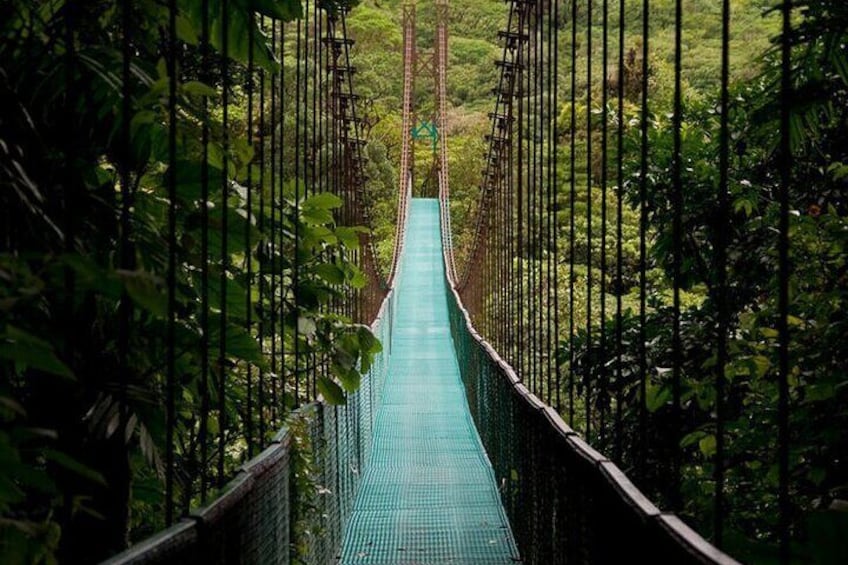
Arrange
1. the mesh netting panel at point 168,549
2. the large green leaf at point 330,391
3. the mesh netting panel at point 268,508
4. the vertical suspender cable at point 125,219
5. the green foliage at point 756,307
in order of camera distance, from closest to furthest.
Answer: the mesh netting panel at point 168,549, the vertical suspender cable at point 125,219, the mesh netting panel at point 268,508, the green foliage at point 756,307, the large green leaf at point 330,391

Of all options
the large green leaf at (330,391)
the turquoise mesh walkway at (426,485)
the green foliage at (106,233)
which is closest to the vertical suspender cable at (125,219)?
the green foliage at (106,233)

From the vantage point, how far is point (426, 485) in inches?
221

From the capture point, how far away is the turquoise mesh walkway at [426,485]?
13.9 feet

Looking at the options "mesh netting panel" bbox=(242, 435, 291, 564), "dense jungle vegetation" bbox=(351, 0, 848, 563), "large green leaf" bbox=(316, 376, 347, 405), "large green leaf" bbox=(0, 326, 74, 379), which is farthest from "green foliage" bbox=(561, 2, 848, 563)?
"large green leaf" bbox=(0, 326, 74, 379)

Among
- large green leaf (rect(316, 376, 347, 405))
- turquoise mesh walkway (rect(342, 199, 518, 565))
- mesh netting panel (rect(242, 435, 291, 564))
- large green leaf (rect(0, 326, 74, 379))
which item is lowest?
turquoise mesh walkway (rect(342, 199, 518, 565))

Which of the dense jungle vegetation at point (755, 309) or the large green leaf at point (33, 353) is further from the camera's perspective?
the dense jungle vegetation at point (755, 309)

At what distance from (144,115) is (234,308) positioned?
0.58 metres

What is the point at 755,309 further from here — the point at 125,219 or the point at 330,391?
the point at 125,219

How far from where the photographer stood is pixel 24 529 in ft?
2.24

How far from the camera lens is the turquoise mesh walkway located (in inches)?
167

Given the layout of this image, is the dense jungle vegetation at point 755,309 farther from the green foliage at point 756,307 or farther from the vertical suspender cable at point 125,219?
the vertical suspender cable at point 125,219

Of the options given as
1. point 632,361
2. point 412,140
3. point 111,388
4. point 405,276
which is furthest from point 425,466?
point 412,140

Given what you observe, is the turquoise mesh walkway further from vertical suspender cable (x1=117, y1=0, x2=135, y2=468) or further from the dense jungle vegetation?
vertical suspender cable (x1=117, y1=0, x2=135, y2=468)

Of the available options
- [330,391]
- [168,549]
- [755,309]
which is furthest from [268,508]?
[755,309]
